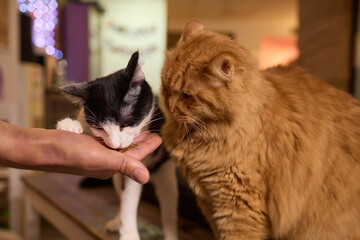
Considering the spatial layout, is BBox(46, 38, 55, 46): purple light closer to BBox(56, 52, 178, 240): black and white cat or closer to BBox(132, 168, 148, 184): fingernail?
→ BBox(56, 52, 178, 240): black and white cat

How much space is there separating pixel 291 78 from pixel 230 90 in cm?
36

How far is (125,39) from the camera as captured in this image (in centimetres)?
468

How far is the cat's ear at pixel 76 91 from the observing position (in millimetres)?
905

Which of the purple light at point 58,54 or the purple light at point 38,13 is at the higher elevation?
the purple light at point 38,13

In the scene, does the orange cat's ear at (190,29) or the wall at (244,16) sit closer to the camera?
the orange cat's ear at (190,29)

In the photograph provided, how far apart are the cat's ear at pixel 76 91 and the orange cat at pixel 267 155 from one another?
28 centimetres

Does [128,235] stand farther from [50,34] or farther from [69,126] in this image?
A: [50,34]

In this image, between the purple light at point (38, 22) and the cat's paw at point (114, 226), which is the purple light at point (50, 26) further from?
the cat's paw at point (114, 226)

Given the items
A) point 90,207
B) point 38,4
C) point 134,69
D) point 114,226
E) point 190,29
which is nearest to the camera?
point 134,69

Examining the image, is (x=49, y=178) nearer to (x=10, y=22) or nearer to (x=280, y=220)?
(x=10, y=22)

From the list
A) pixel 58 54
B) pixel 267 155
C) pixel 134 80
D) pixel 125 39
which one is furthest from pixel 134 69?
pixel 58 54

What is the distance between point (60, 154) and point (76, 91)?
0.23m

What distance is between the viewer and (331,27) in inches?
71.8

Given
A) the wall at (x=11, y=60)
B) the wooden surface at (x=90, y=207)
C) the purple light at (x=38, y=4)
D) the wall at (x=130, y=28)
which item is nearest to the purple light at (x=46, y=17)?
the purple light at (x=38, y=4)
